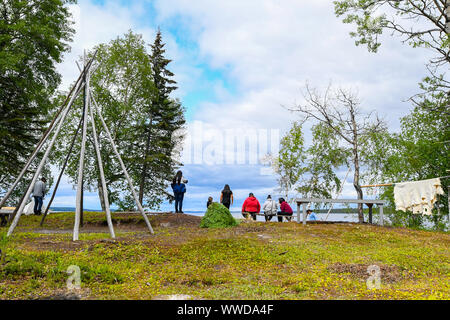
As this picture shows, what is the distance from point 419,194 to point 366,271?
9579 millimetres

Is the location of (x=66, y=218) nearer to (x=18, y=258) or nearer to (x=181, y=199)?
(x=181, y=199)

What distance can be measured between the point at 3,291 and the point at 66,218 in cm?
1247

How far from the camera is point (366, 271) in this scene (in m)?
6.14

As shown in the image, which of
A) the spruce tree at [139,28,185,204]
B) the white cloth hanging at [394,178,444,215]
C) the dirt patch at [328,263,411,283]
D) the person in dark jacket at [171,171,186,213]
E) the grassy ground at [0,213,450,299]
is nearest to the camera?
the grassy ground at [0,213,450,299]

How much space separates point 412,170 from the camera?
19.2 metres

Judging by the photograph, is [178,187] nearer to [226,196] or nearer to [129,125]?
→ [226,196]

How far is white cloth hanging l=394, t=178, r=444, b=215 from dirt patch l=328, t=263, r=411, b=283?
341 inches

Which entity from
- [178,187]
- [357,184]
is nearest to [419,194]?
[357,184]

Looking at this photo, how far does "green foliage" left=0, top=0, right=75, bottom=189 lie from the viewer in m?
18.2

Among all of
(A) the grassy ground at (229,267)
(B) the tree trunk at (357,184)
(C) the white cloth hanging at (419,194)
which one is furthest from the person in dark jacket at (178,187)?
(C) the white cloth hanging at (419,194)

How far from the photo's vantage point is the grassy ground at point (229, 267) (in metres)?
4.92

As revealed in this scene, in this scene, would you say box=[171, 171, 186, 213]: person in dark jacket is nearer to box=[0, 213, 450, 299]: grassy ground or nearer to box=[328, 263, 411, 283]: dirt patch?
box=[0, 213, 450, 299]: grassy ground

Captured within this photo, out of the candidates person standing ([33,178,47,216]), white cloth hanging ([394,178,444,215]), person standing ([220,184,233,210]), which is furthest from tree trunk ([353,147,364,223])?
person standing ([33,178,47,216])

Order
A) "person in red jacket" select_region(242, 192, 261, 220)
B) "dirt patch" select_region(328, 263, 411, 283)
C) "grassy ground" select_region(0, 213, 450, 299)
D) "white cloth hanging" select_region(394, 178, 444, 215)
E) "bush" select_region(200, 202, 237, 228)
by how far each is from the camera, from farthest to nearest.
A: "person in red jacket" select_region(242, 192, 261, 220) < "white cloth hanging" select_region(394, 178, 444, 215) < "bush" select_region(200, 202, 237, 228) < "dirt patch" select_region(328, 263, 411, 283) < "grassy ground" select_region(0, 213, 450, 299)
